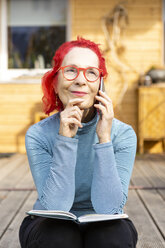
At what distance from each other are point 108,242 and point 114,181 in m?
0.24

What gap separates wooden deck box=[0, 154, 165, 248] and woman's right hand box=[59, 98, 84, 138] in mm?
841

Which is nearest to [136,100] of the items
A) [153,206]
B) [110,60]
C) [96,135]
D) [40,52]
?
[110,60]

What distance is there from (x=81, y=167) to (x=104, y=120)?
245 mm

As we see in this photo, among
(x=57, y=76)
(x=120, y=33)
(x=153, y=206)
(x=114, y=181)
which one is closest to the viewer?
(x=114, y=181)

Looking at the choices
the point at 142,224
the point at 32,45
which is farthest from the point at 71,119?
the point at 32,45

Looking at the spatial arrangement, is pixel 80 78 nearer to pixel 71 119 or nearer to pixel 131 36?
pixel 71 119

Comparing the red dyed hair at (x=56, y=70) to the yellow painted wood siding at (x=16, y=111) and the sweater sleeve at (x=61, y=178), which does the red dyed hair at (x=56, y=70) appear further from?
the yellow painted wood siding at (x=16, y=111)

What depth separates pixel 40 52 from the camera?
5.73 m

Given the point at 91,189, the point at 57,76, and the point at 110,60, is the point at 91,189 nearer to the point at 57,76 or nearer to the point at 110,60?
the point at 57,76

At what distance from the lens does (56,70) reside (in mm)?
1570

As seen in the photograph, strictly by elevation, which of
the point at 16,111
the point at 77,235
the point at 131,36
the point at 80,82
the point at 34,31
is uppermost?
the point at 34,31

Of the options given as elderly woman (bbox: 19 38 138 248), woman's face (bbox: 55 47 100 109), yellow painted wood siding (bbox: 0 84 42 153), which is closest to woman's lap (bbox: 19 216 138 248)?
elderly woman (bbox: 19 38 138 248)

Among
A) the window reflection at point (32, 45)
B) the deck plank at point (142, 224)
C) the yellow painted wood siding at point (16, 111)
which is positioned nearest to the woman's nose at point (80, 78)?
the deck plank at point (142, 224)

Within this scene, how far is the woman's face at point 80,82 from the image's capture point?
1.50 m
